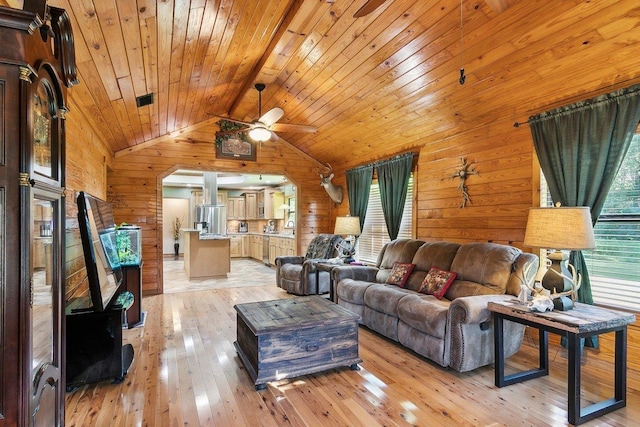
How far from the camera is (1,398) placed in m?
1.09

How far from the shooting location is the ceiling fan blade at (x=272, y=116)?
4.09 metres

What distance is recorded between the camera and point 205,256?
734 centimetres

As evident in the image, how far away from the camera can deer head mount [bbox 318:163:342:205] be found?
6.75m

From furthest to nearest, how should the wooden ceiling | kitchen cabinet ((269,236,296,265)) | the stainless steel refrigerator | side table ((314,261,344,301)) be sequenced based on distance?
the stainless steel refrigerator < kitchen cabinet ((269,236,296,265)) < side table ((314,261,344,301)) < the wooden ceiling

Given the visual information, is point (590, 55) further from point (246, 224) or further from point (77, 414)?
point (246, 224)

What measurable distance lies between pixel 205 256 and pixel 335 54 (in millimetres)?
5245

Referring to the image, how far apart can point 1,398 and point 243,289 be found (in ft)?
17.3

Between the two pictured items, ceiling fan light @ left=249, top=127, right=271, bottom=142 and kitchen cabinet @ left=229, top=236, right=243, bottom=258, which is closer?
ceiling fan light @ left=249, top=127, right=271, bottom=142

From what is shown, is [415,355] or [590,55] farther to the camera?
[415,355]

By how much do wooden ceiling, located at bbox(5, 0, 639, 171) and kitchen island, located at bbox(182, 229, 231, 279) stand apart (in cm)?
273

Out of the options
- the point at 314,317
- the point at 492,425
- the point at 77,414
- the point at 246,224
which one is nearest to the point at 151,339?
the point at 77,414

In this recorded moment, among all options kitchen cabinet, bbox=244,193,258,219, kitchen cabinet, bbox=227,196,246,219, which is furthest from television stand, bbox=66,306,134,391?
kitchen cabinet, bbox=227,196,246,219

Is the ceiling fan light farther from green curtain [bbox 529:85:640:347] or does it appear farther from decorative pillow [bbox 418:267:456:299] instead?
green curtain [bbox 529:85:640:347]

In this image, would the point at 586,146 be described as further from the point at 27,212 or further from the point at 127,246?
the point at 127,246
